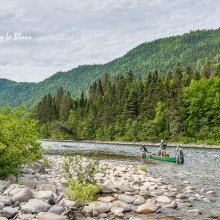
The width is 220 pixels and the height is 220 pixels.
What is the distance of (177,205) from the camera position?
2039 cm

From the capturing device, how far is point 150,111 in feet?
376

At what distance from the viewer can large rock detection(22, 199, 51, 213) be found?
53.1 ft

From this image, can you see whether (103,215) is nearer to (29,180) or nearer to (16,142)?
(29,180)

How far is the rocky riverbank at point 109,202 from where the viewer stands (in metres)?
16.5

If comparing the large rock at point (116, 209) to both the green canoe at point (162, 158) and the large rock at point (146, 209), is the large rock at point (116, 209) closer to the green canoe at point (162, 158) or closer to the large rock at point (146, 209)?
the large rock at point (146, 209)

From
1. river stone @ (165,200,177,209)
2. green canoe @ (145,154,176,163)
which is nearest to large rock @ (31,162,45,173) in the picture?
river stone @ (165,200,177,209)

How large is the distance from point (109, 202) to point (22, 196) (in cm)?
450

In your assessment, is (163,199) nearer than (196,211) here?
No

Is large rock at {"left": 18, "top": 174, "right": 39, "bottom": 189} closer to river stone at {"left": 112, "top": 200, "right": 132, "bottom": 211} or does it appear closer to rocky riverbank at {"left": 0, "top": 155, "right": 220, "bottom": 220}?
rocky riverbank at {"left": 0, "top": 155, "right": 220, "bottom": 220}

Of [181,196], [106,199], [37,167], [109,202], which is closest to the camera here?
[109,202]

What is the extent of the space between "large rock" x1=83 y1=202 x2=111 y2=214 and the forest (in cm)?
7577

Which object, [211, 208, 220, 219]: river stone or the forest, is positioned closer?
[211, 208, 220, 219]: river stone

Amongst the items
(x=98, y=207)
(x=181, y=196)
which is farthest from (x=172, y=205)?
(x=98, y=207)

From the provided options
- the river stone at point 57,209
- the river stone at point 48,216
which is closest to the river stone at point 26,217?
the river stone at point 48,216
